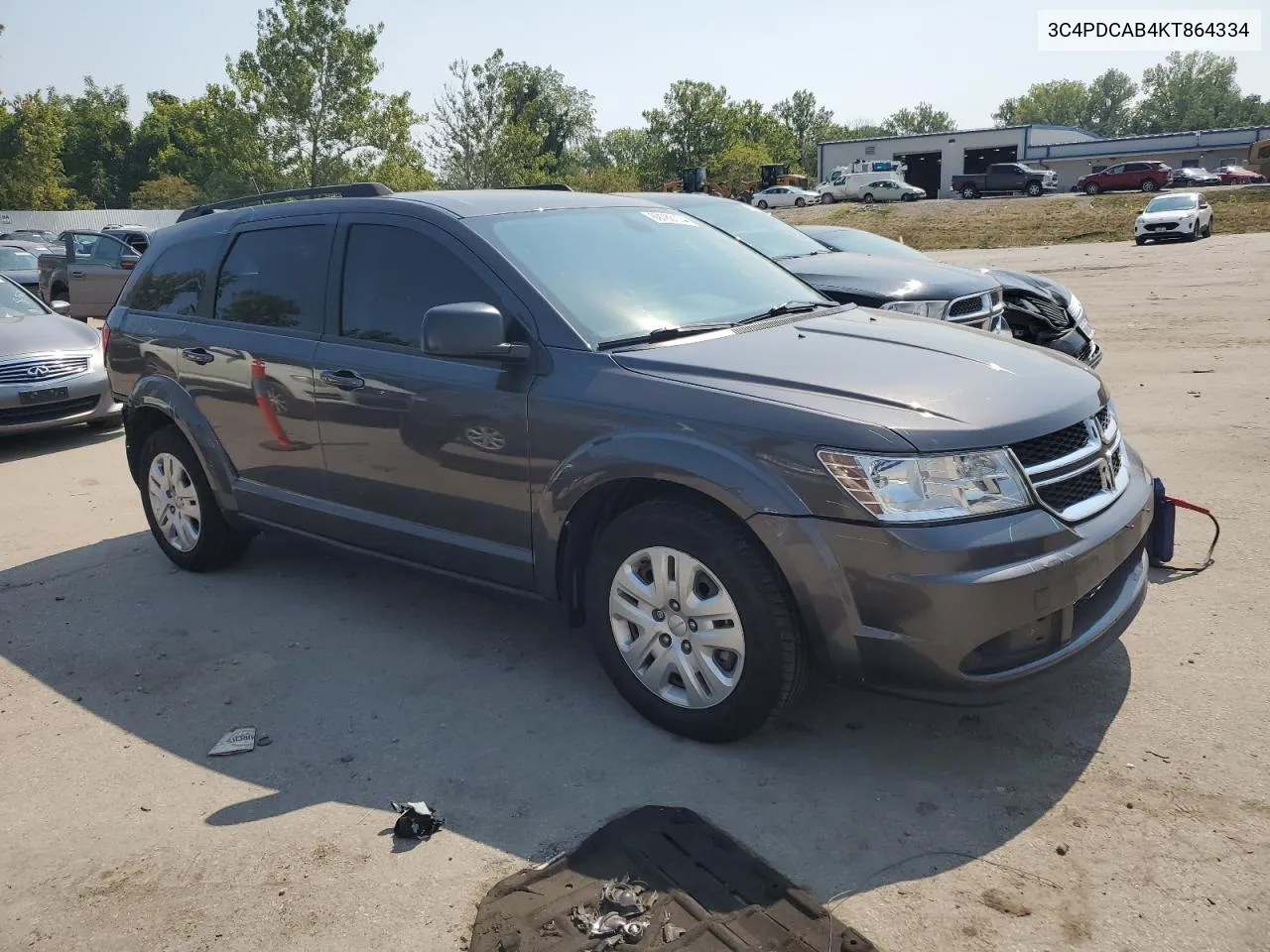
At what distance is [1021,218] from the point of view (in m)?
40.2

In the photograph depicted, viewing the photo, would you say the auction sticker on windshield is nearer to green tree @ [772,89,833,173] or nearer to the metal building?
the metal building

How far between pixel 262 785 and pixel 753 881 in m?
1.71

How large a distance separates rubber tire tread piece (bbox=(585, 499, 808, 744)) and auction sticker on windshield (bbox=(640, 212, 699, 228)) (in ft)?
5.95

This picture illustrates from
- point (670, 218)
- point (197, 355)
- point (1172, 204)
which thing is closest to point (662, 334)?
point (670, 218)

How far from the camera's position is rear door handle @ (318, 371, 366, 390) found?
14.7ft

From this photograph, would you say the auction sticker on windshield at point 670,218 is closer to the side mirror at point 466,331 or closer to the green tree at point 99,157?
the side mirror at point 466,331

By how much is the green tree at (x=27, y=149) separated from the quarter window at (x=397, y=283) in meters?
56.1

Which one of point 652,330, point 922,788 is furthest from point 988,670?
point 652,330

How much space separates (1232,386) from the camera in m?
8.97

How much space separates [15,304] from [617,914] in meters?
10.1

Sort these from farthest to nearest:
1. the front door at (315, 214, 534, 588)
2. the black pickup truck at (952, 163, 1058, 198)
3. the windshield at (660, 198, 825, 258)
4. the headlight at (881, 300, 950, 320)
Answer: the black pickup truck at (952, 163, 1058, 198) → the windshield at (660, 198, 825, 258) → the headlight at (881, 300, 950, 320) → the front door at (315, 214, 534, 588)

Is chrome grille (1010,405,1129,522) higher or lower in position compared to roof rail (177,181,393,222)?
lower

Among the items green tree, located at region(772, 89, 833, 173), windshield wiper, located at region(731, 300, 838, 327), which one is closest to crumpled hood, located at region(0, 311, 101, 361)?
windshield wiper, located at region(731, 300, 838, 327)

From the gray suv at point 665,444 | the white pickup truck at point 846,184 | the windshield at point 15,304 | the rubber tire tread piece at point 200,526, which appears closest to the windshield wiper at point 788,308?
the gray suv at point 665,444
